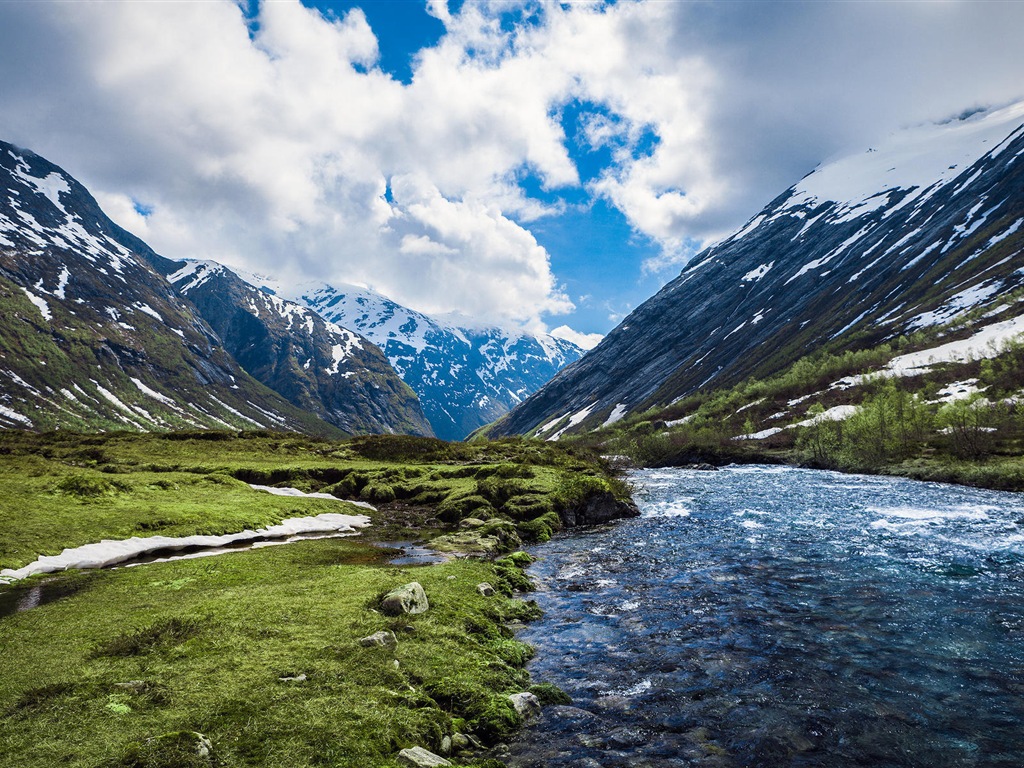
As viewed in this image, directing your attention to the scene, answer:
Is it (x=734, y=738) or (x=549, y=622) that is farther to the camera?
(x=549, y=622)

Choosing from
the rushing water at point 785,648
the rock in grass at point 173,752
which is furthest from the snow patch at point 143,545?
the rushing water at point 785,648

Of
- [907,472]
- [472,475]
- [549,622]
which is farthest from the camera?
[907,472]

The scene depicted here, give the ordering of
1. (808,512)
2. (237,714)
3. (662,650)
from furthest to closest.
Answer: (808,512)
(662,650)
(237,714)

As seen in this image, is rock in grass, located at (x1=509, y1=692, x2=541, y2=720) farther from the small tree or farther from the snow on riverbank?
the small tree

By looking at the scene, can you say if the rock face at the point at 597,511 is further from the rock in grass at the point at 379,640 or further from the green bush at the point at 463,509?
the rock in grass at the point at 379,640

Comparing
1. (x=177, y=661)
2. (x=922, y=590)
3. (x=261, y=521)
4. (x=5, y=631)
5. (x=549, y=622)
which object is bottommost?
(x=922, y=590)

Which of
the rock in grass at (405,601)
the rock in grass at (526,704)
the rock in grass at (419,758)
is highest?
the rock in grass at (405,601)

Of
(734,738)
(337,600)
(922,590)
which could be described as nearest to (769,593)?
(922,590)

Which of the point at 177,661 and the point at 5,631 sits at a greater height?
the point at 5,631

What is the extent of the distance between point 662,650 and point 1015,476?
209 ft

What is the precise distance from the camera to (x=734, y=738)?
1278 cm

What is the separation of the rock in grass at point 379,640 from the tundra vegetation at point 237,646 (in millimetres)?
86

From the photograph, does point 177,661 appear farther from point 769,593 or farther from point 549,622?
point 769,593

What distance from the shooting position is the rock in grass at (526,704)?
1379 centimetres
